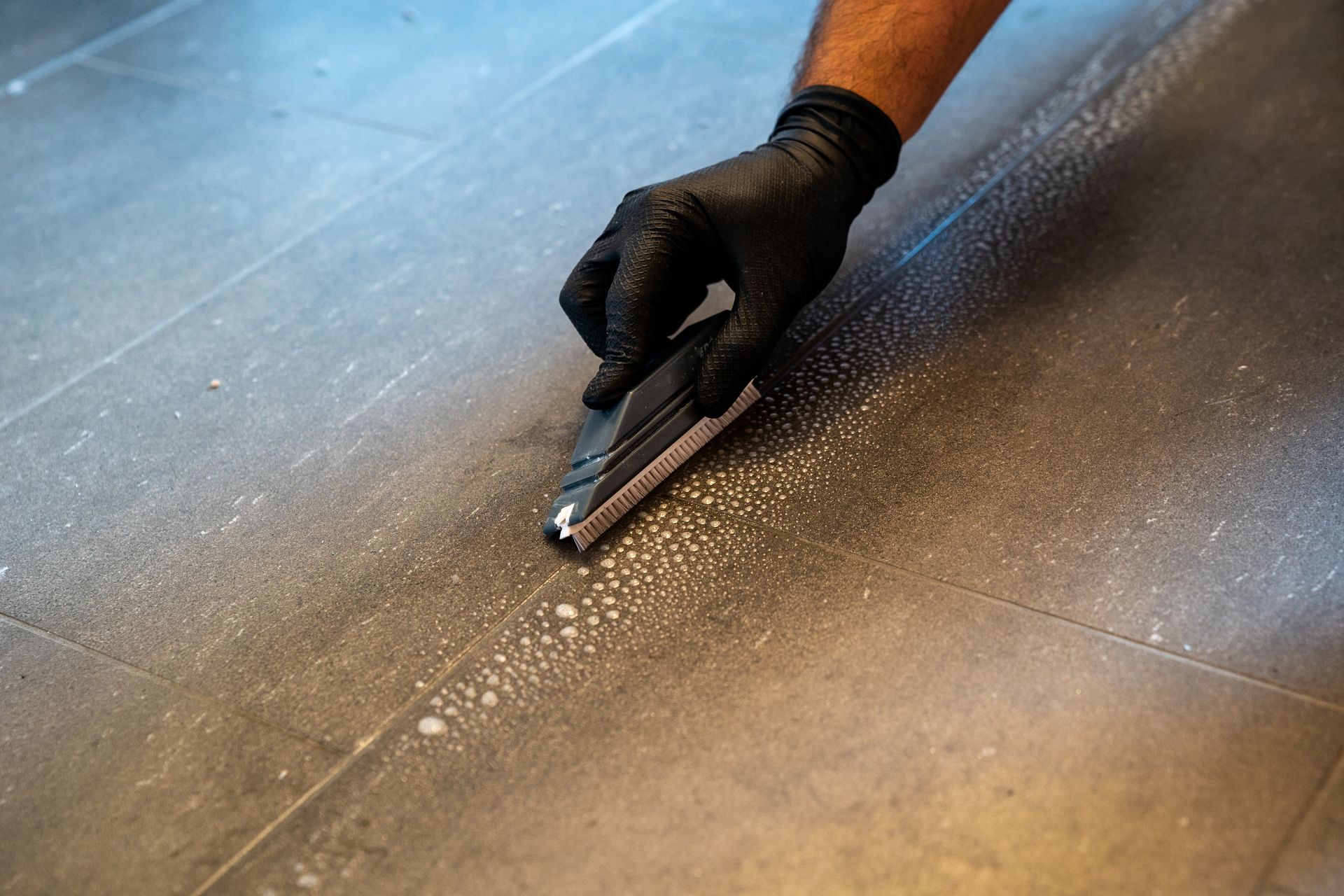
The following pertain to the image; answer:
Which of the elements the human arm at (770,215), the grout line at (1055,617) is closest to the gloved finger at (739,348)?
the human arm at (770,215)

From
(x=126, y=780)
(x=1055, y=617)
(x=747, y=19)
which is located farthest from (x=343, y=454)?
(x=747, y=19)

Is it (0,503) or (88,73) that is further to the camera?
(88,73)

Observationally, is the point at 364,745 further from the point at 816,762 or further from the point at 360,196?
the point at 360,196

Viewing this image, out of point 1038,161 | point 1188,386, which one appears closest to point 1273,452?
point 1188,386

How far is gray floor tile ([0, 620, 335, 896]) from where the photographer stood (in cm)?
91

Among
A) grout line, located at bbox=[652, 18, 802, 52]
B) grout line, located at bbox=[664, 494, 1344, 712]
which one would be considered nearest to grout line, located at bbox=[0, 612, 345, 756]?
grout line, located at bbox=[664, 494, 1344, 712]

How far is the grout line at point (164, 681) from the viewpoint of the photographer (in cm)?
99

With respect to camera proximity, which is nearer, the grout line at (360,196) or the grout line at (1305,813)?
the grout line at (1305,813)

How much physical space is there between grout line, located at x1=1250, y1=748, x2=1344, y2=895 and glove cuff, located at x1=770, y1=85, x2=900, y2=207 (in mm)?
746

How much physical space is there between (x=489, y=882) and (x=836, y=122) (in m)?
0.87

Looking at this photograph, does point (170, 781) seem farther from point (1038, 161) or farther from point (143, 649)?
point (1038, 161)

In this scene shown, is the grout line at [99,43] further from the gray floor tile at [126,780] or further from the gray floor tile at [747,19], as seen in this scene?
the gray floor tile at [126,780]

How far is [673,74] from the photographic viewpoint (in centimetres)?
201

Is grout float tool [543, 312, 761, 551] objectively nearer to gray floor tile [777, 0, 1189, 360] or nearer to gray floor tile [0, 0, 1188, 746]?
gray floor tile [0, 0, 1188, 746]
